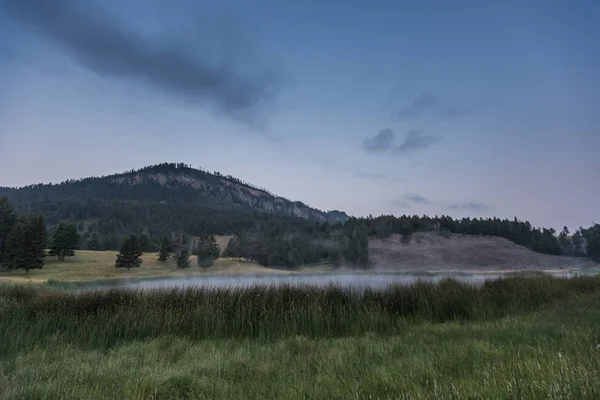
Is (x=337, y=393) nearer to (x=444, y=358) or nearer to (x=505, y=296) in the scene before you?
(x=444, y=358)

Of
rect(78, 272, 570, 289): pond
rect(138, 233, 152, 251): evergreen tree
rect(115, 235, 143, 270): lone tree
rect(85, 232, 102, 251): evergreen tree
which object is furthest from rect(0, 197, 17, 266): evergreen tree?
rect(85, 232, 102, 251): evergreen tree

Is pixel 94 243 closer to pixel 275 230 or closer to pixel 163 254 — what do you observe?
pixel 163 254

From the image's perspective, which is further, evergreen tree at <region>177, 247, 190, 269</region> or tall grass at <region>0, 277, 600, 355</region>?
evergreen tree at <region>177, 247, 190, 269</region>

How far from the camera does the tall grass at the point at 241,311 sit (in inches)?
388

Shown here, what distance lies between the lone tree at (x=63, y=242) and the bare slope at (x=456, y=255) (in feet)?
245

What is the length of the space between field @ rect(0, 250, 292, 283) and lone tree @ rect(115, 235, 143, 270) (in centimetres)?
113

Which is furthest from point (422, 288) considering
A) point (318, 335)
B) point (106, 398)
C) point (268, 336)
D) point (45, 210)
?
point (45, 210)

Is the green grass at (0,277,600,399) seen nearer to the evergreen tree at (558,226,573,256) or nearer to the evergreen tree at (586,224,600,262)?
the evergreen tree at (586,224,600,262)

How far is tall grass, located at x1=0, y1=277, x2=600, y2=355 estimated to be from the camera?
9852mm

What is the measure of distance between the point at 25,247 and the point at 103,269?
12.7 metres

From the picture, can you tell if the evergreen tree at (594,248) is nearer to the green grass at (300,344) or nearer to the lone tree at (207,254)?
the lone tree at (207,254)

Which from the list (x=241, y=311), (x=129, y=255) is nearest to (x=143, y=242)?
(x=129, y=255)

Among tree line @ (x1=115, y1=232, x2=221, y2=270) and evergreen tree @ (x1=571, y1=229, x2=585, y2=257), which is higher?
evergreen tree @ (x1=571, y1=229, x2=585, y2=257)

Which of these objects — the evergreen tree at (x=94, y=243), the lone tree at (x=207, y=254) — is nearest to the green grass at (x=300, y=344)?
the lone tree at (x=207, y=254)
